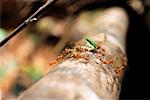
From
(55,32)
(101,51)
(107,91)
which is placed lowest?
(107,91)

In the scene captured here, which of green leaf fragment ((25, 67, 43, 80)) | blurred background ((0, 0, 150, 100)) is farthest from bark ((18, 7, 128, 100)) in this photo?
blurred background ((0, 0, 150, 100))

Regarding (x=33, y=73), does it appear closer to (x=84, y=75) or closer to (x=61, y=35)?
(x=61, y=35)

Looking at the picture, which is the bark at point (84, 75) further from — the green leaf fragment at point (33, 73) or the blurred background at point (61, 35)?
the blurred background at point (61, 35)

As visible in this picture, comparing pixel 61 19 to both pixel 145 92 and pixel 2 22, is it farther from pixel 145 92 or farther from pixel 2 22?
pixel 145 92

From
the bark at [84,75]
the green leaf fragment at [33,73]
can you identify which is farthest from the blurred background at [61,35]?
the bark at [84,75]

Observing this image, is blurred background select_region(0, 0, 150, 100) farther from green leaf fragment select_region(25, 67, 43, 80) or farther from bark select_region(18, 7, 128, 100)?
bark select_region(18, 7, 128, 100)

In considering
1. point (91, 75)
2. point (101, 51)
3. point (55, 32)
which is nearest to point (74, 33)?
point (55, 32)
